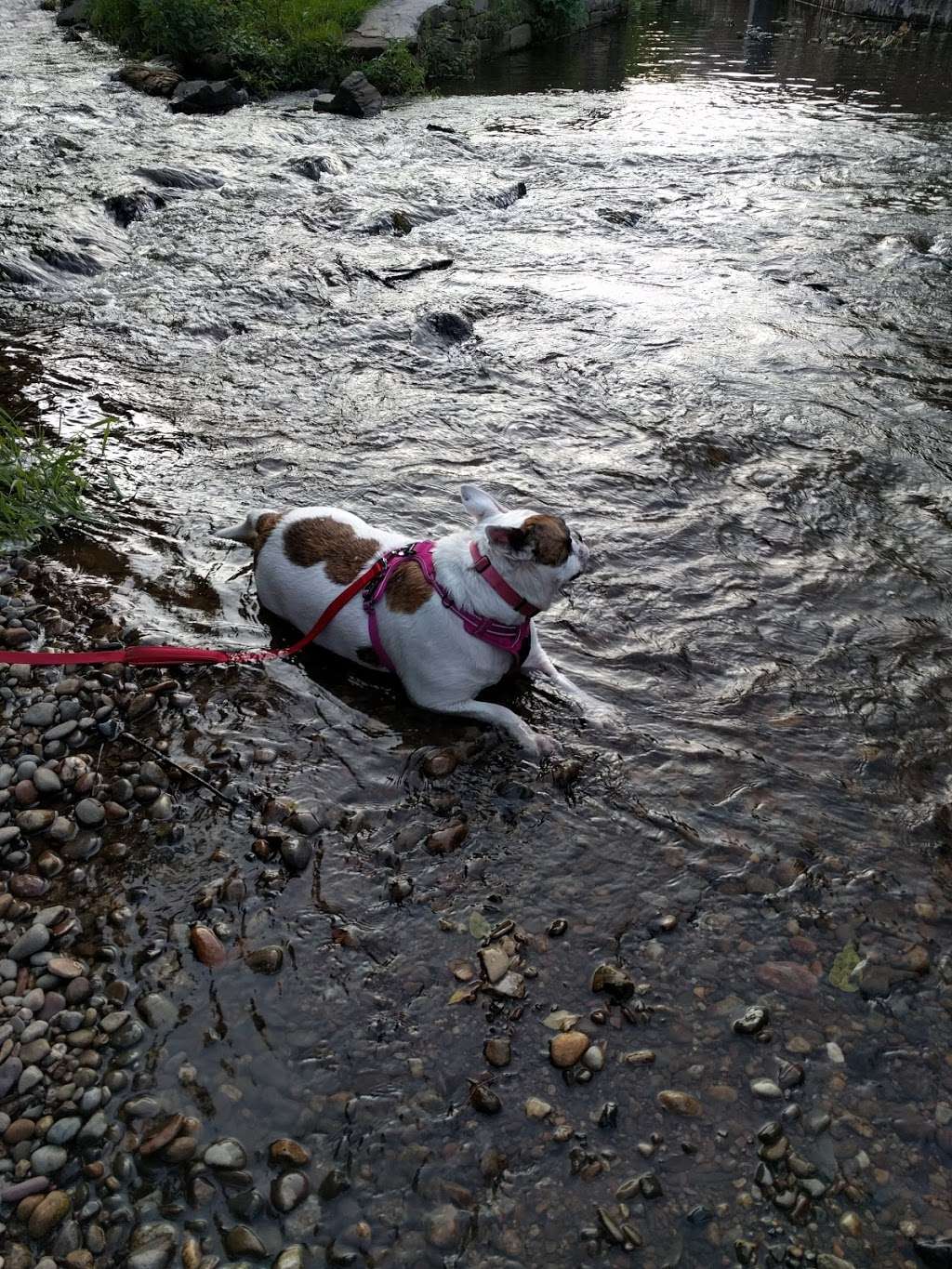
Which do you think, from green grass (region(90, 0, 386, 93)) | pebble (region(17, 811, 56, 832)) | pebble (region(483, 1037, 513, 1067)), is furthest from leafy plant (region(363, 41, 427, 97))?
pebble (region(483, 1037, 513, 1067))

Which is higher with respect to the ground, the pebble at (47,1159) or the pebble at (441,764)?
the pebble at (441,764)

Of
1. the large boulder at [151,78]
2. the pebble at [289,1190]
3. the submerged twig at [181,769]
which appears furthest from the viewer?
the large boulder at [151,78]

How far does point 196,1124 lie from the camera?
10.3 ft

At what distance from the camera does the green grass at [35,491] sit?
5.91m

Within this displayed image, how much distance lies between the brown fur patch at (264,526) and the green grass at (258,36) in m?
18.7

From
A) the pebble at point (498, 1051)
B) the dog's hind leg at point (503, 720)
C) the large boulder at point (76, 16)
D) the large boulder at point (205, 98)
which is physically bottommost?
the pebble at point (498, 1051)

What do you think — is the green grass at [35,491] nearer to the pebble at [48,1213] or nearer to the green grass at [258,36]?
the pebble at [48,1213]

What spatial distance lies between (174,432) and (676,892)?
5.54m

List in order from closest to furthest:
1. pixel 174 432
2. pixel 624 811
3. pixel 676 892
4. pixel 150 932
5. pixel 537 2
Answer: pixel 150 932 → pixel 676 892 → pixel 624 811 → pixel 174 432 → pixel 537 2

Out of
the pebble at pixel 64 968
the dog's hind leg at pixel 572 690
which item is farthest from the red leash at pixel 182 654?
the pebble at pixel 64 968

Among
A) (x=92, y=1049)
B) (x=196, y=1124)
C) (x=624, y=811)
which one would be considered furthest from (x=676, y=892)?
(x=92, y=1049)

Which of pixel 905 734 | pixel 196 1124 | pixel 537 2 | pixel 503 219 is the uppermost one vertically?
pixel 537 2

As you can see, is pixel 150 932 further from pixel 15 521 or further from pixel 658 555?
pixel 658 555

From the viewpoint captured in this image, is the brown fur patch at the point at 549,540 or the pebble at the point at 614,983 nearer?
the pebble at the point at 614,983
